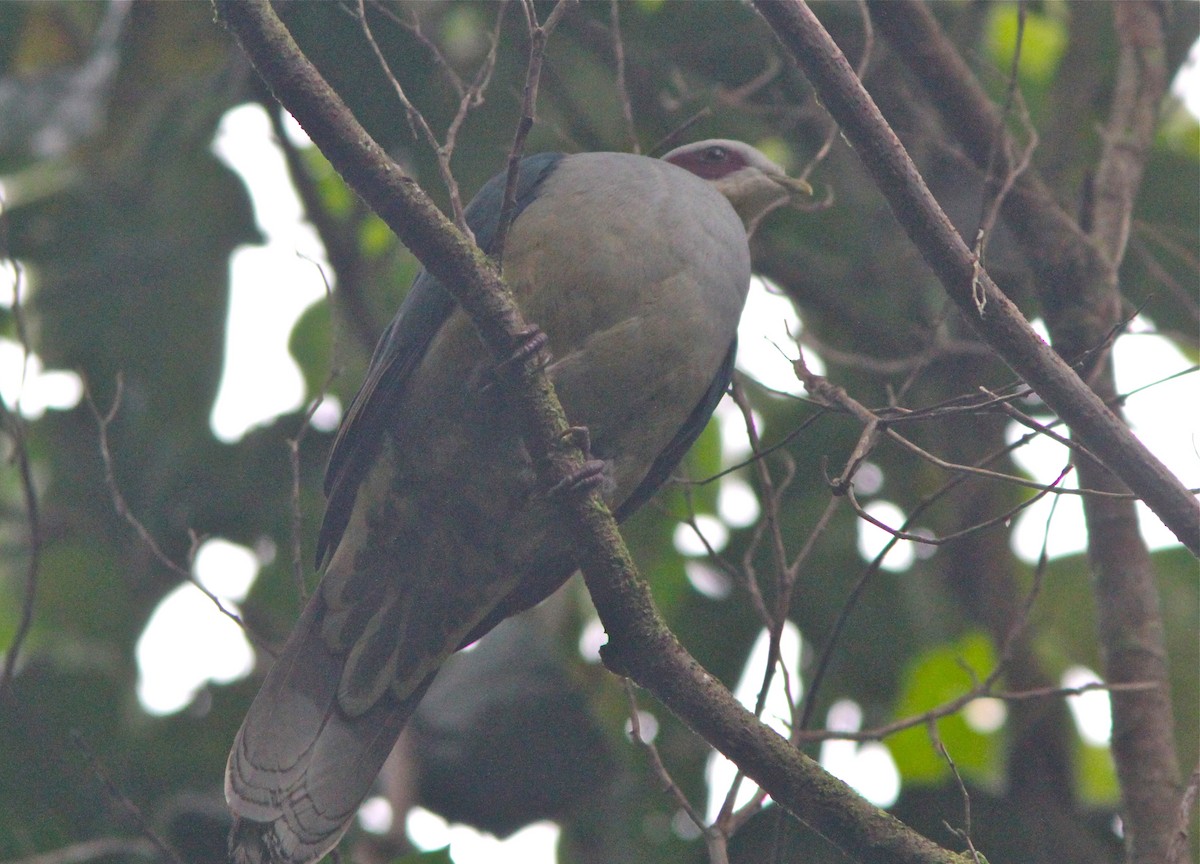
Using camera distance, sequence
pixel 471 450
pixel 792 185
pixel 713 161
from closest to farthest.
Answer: pixel 471 450
pixel 792 185
pixel 713 161

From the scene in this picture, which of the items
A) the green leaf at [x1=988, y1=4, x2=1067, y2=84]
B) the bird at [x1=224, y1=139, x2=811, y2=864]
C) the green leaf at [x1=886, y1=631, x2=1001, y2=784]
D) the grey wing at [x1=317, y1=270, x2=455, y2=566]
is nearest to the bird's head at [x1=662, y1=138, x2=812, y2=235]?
the bird at [x1=224, y1=139, x2=811, y2=864]

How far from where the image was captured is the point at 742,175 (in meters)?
3.89

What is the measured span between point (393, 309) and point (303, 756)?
6.12 ft

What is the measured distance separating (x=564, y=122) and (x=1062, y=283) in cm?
183

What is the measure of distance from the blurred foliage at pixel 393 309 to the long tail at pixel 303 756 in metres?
0.47

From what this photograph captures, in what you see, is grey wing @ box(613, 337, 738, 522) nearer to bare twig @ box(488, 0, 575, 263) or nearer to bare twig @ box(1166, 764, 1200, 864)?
bare twig @ box(488, 0, 575, 263)

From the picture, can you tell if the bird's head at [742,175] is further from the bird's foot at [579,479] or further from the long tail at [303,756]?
the long tail at [303,756]

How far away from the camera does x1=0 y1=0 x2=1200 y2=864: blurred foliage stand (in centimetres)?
379

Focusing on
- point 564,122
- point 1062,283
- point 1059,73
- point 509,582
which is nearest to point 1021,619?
point 1062,283

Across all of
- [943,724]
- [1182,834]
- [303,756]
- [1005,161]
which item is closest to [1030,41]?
[1005,161]

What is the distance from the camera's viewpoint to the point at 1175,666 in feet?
12.4

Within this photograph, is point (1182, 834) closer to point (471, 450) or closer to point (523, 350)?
point (523, 350)

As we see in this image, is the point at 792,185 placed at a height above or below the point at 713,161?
below

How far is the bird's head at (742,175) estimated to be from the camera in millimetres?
3842
